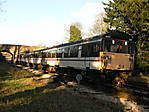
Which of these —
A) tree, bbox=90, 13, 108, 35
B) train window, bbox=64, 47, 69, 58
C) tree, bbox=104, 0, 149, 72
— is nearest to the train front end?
train window, bbox=64, 47, 69, 58

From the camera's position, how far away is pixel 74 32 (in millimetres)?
53031

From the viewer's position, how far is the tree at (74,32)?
52250 millimetres

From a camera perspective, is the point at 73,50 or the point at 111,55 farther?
the point at 73,50

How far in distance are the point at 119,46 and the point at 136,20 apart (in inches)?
393

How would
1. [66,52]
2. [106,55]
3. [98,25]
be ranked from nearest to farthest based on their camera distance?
[106,55]
[66,52]
[98,25]

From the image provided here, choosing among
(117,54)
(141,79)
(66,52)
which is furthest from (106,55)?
(141,79)

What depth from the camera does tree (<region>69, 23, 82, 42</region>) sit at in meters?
52.2

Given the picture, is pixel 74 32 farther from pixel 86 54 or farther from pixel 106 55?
pixel 106 55

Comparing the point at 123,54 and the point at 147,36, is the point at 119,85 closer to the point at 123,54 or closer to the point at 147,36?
the point at 123,54

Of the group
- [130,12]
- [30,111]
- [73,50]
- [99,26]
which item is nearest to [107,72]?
[73,50]

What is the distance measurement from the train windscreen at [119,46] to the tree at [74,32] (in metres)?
38.9

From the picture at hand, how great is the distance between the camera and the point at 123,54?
12398mm

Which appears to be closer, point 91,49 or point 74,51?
point 91,49

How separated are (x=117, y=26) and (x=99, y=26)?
1587 centimetres
